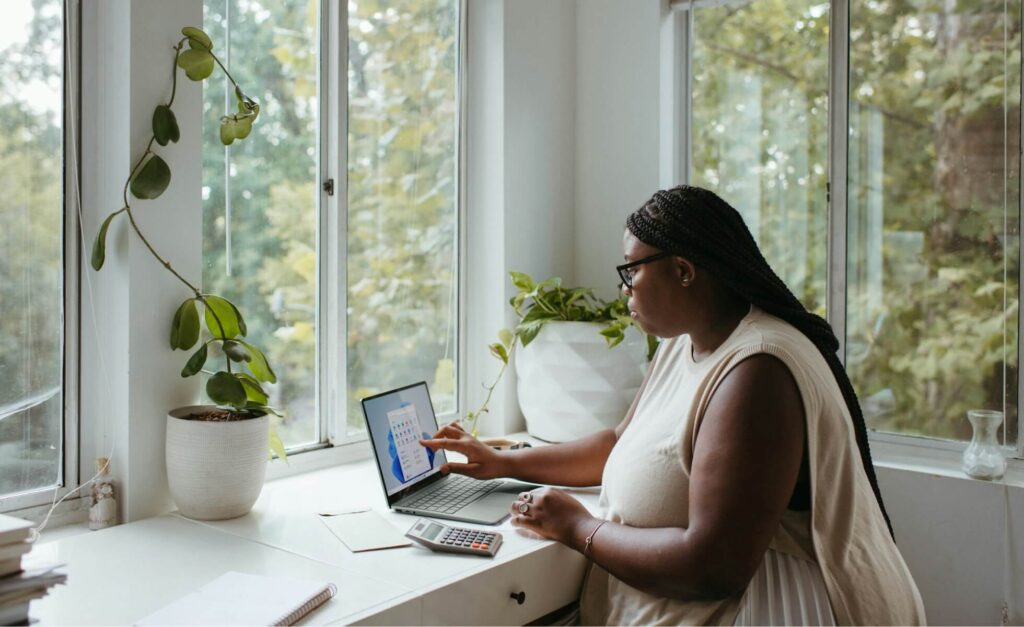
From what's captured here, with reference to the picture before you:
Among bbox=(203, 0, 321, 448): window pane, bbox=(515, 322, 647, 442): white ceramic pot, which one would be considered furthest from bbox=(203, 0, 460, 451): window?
bbox=(515, 322, 647, 442): white ceramic pot

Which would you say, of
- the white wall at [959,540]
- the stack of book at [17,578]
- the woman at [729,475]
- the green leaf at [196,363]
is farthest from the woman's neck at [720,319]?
the stack of book at [17,578]

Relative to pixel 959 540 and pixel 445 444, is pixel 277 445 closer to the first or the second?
pixel 445 444

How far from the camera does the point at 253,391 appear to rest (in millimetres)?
1695

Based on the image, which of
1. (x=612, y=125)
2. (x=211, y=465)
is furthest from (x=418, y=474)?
(x=612, y=125)

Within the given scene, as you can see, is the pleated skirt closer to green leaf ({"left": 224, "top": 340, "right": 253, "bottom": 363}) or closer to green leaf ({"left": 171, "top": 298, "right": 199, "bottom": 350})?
green leaf ({"left": 224, "top": 340, "right": 253, "bottom": 363})

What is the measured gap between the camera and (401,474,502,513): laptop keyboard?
66.0 inches

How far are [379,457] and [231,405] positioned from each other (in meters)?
0.31

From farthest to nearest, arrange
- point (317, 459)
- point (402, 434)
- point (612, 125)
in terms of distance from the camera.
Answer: point (612, 125), point (317, 459), point (402, 434)

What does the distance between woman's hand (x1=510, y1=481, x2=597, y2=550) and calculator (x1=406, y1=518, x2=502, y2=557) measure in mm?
75

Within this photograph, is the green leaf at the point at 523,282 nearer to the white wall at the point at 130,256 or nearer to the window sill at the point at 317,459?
the window sill at the point at 317,459

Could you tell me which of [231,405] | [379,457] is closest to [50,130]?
[231,405]

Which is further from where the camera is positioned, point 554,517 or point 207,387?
point 207,387

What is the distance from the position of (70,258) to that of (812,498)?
144 cm

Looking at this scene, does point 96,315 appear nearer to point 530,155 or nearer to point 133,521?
point 133,521
